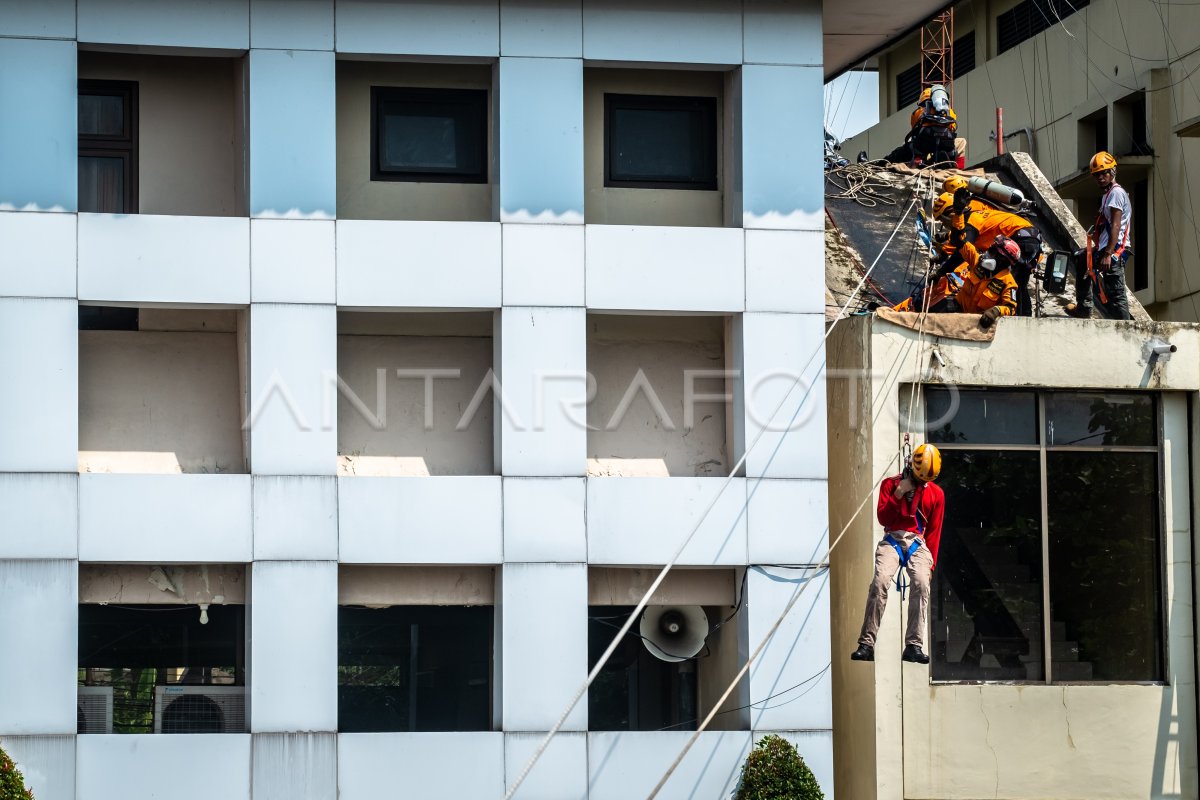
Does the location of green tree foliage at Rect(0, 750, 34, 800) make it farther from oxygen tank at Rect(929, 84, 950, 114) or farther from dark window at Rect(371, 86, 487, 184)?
oxygen tank at Rect(929, 84, 950, 114)

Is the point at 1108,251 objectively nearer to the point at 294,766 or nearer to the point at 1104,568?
the point at 1104,568

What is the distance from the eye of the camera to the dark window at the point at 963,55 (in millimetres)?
40531

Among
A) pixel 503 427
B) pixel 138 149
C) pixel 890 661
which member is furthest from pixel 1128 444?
pixel 138 149

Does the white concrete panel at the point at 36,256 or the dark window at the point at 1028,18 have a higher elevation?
the dark window at the point at 1028,18

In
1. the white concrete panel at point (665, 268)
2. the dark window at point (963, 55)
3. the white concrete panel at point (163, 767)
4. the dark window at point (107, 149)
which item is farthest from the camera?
the dark window at point (963, 55)

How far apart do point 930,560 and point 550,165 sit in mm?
5523

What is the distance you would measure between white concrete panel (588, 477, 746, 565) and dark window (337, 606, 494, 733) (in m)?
2.62

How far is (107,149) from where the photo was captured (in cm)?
2003

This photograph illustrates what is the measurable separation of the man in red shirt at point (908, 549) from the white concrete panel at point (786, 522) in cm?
152

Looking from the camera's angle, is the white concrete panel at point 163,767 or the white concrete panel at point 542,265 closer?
the white concrete panel at point 163,767

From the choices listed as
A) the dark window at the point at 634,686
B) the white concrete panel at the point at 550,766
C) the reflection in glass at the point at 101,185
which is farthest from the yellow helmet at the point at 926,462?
the reflection in glass at the point at 101,185

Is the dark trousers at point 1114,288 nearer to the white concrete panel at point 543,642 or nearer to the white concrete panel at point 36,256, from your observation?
the white concrete panel at point 543,642

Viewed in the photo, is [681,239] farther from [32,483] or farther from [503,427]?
[32,483]

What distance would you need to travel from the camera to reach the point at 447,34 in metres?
19.6
